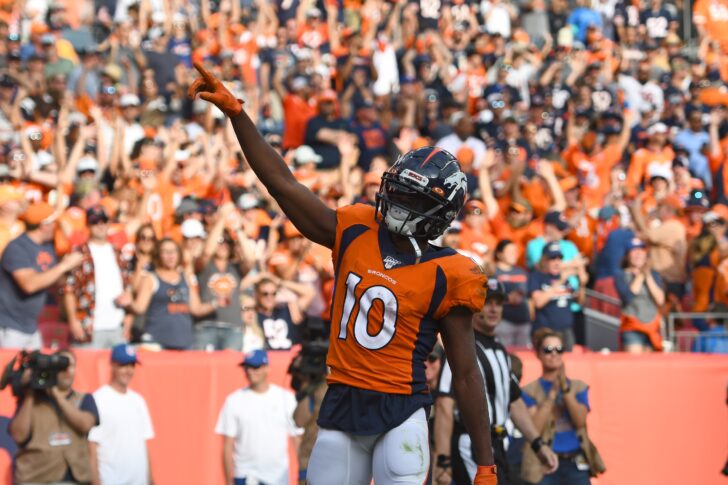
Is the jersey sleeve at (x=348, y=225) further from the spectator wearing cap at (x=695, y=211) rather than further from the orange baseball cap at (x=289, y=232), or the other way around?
the spectator wearing cap at (x=695, y=211)

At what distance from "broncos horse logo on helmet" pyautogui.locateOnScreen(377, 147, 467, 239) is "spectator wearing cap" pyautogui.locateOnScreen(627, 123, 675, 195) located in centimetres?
994

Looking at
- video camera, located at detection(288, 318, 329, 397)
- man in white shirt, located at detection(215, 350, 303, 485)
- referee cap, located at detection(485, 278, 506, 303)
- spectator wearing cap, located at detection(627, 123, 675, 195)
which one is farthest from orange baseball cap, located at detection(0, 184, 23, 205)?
spectator wearing cap, located at detection(627, 123, 675, 195)

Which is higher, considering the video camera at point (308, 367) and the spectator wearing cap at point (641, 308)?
the spectator wearing cap at point (641, 308)

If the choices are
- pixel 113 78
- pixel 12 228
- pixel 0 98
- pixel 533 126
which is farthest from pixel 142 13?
pixel 12 228

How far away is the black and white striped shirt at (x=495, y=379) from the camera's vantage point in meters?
6.71

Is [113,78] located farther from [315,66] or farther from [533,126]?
[533,126]

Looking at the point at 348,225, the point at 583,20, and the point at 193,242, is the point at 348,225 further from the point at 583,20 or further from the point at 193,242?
the point at 583,20

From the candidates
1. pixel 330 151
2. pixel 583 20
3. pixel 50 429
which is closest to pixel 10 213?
pixel 50 429

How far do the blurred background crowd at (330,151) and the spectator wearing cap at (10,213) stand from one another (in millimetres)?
18

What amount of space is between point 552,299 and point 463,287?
6.00 m

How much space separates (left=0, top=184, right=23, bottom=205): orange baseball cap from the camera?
9.78 m

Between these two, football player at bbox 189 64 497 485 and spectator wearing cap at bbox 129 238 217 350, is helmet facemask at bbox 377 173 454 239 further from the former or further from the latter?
spectator wearing cap at bbox 129 238 217 350

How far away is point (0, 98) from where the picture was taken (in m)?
12.2

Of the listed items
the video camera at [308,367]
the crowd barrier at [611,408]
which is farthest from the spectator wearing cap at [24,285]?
the video camera at [308,367]
